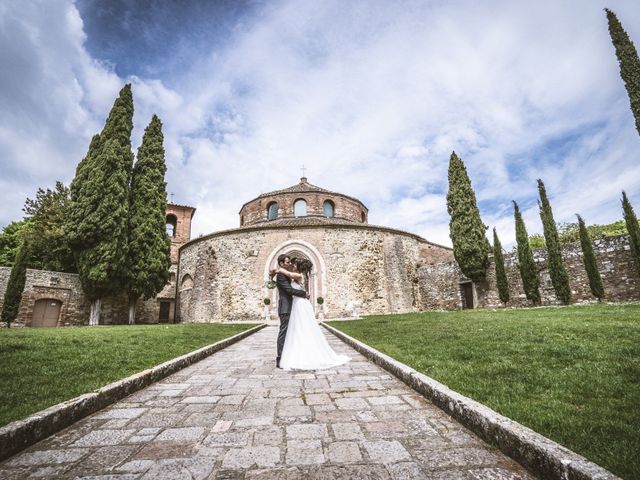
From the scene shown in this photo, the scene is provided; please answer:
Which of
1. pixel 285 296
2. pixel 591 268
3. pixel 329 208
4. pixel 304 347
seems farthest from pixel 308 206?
pixel 304 347

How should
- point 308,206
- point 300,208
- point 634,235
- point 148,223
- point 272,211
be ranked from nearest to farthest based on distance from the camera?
1. point 634,235
2. point 148,223
3. point 308,206
4. point 300,208
5. point 272,211

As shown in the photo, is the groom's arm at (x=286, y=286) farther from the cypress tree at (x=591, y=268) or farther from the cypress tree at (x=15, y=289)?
the cypress tree at (x=15, y=289)

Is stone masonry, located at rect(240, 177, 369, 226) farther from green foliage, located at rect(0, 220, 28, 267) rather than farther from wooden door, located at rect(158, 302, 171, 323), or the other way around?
green foliage, located at rect(0, 220, 28, 267)

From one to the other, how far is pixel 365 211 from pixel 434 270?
868 cm

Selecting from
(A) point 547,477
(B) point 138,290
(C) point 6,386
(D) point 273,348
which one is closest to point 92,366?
(C) point 6,386

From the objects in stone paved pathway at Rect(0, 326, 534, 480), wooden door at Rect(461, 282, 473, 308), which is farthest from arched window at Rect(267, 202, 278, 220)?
stone paved pathway at Rect(0, 326, 534, 480)

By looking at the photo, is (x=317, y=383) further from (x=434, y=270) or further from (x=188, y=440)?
(x=434, y=270)

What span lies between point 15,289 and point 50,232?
399cm

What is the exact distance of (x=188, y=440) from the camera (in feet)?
8.25

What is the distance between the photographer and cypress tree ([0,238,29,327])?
53.7ft

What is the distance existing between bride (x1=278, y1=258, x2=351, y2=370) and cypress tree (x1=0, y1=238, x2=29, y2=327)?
59.9ft

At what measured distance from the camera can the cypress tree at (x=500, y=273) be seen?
61.0ft

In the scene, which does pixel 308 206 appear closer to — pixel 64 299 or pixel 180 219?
pixel 180 219

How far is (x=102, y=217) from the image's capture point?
17.8 meters
